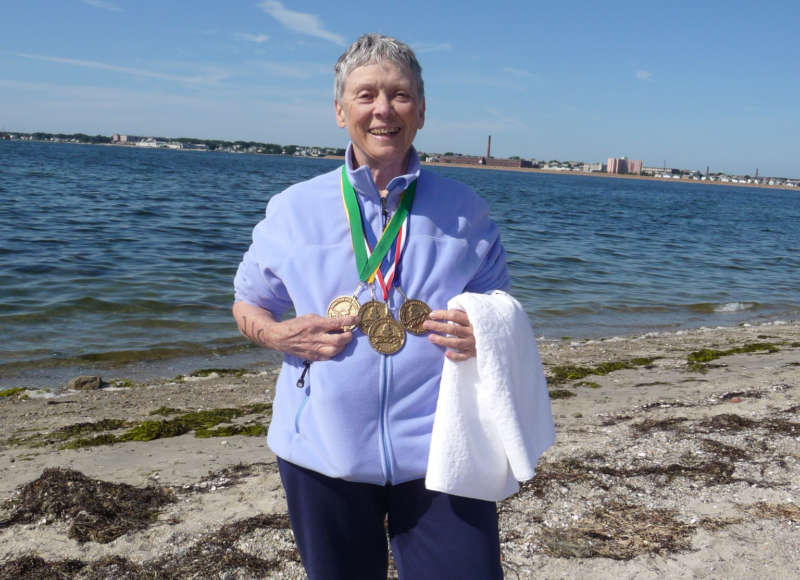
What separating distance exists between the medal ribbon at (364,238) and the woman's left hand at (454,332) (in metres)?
0.20

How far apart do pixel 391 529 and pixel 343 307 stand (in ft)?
2.51

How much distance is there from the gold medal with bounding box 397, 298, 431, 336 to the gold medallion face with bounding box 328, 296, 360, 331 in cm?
14

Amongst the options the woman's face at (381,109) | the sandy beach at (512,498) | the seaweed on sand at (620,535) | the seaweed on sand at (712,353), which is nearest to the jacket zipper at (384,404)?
the woman's face at (381,109)

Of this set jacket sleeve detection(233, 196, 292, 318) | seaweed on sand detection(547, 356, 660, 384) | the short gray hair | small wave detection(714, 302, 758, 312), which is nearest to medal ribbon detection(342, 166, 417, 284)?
jacket sleeve detection(233, 196, 292, 318)

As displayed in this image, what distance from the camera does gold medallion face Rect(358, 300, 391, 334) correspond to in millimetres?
2100

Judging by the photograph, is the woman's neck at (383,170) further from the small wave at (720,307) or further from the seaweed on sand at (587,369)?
the small wave at (720,307)

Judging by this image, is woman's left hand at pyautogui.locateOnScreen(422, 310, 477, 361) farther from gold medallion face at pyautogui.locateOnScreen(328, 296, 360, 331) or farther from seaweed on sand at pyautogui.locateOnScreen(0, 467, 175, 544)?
seaweed on sand at pyautogui.locateOnScreen(0, 467, 175, 544)

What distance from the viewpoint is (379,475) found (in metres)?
2.07

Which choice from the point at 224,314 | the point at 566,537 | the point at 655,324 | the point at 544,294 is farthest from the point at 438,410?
the point at 544,294

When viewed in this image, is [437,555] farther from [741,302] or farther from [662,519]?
[741,302]

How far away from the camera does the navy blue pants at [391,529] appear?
210 cm

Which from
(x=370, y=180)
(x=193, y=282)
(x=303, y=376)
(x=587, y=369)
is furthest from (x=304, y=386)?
(x=193, y=282)

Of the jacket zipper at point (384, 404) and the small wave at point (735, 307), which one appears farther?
the small wave at point (735, 307)

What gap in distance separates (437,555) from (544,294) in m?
13.9
